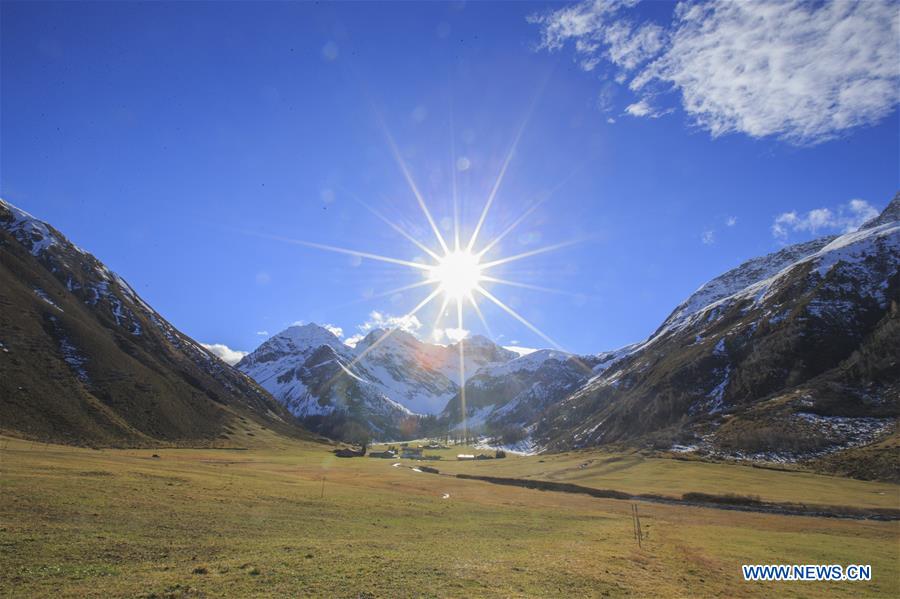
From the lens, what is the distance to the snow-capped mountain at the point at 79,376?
10831 cm

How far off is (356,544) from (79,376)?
148602 millimetres

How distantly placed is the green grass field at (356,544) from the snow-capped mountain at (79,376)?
7302cm

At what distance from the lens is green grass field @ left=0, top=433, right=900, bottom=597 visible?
2016 centimetres

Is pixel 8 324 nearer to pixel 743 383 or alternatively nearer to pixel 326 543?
pixel 326 543

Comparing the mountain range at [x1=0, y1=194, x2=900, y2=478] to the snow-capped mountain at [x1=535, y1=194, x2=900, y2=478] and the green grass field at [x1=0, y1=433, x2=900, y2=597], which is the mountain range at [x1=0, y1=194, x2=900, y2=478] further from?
the green grass field at [x1=0, y1=433, x2=900, y2=597]

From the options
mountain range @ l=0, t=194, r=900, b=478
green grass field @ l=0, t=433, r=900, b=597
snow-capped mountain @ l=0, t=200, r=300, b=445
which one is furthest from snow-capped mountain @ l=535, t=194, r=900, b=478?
snow-capped mountain @ l=0, t=200, r=300, b=445

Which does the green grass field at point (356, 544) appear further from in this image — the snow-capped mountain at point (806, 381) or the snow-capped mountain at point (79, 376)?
the snow-capped mountain at point (806, 381)

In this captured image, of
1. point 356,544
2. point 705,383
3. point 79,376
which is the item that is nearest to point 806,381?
point 705,383

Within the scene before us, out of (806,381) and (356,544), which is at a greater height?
(806,381)

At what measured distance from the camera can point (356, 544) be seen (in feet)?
95.8

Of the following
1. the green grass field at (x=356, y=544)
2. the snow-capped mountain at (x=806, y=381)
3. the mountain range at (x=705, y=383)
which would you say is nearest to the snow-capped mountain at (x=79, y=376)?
the mountain range at (x=705, y=383)

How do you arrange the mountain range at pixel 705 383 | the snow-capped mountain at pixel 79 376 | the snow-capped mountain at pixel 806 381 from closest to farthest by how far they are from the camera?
the snow-capped mountain at pixel 79 376 < the mountain range at pixel 705 383 < the snow-capped mountain at pixel 806 381

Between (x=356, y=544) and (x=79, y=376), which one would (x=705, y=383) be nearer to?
(x=356, y=544)

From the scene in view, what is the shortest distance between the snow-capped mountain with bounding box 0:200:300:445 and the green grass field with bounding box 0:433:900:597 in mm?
73021
